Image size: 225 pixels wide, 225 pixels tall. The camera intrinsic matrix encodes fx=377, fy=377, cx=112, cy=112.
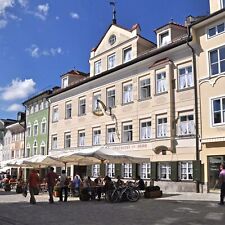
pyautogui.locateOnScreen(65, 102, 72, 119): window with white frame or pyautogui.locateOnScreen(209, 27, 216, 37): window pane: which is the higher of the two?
pyautogui.locateOnScreen(209, 27, 216, 37): window pane

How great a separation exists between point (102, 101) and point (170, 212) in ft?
67.5

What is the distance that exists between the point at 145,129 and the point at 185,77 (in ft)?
18.0

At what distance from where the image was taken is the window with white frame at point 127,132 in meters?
30.8

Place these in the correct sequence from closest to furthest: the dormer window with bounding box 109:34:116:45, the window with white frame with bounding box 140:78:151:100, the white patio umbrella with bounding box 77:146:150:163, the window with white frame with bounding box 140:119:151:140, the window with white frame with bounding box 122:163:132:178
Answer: the white patio umbrella with bounding box 77:146:150:163 → the window with white frame with bounding box 140:119:151:140 → the window with white frame with bounding box 140:78:151:100 → the window with white frame with bounding box 122:163:132:178 → the dormer window with bounding box 109:34:116:45

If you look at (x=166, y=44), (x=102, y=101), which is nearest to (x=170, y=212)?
(x=166, y=44)

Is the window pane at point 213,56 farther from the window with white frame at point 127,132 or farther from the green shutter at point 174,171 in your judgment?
the window with white frame at point 127,132

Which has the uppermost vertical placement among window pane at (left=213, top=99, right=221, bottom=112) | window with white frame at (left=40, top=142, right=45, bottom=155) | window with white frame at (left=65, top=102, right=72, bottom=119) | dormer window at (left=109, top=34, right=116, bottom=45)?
dormer window at (left=109, top=34, right=116, bottom=45)

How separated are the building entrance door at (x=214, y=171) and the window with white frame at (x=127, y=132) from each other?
27.9 ft

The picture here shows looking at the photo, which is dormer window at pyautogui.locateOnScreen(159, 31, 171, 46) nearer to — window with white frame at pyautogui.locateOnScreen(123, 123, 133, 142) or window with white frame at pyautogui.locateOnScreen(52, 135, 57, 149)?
window with white frame at pyautogui.locateOnScreen(123, 123, 133, 142)

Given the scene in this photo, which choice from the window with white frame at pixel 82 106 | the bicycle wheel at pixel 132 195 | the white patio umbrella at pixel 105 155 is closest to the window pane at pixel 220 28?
the white patio umbrella at pixel 105 155

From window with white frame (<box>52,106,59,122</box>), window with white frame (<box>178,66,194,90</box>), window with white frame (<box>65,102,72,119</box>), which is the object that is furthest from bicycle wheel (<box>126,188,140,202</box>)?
window with white frame (<box>52,106,59,122</box>)

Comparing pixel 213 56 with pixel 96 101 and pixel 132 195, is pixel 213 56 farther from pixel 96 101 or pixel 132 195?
pixel 96 101

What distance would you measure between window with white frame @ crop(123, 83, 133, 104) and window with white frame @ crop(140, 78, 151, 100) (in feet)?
4.23

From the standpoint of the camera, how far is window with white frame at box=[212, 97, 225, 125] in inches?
901
